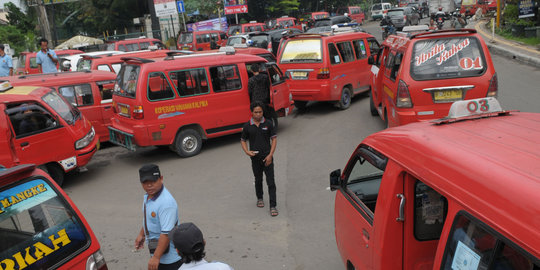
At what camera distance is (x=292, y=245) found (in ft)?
17.9

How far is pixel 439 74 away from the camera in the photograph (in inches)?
289

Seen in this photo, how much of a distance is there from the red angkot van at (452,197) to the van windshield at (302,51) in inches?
309

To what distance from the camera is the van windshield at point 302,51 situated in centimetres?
1160

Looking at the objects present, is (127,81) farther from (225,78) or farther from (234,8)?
(234,8)

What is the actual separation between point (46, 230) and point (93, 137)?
5844mm

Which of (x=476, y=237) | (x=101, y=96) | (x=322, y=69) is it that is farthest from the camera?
(x=322, y=69)

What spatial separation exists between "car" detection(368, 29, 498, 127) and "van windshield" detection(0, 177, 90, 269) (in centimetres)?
549

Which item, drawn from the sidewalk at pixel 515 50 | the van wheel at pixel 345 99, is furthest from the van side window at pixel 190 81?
the sidewalk at pixel 515 50

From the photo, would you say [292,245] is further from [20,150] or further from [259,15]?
[259,15]

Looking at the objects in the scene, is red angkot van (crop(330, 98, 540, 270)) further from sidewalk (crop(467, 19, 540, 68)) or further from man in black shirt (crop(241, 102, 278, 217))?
sidewalk (crop(467, 19, 540, 68))

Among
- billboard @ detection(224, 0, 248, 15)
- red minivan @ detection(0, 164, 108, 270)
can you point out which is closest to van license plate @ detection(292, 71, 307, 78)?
red minivan @ detection(0, 164, 108, 270)

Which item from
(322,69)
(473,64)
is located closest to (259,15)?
(322,69)

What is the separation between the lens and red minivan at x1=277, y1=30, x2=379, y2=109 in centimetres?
1152

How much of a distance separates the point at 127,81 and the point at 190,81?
1.22 meters
